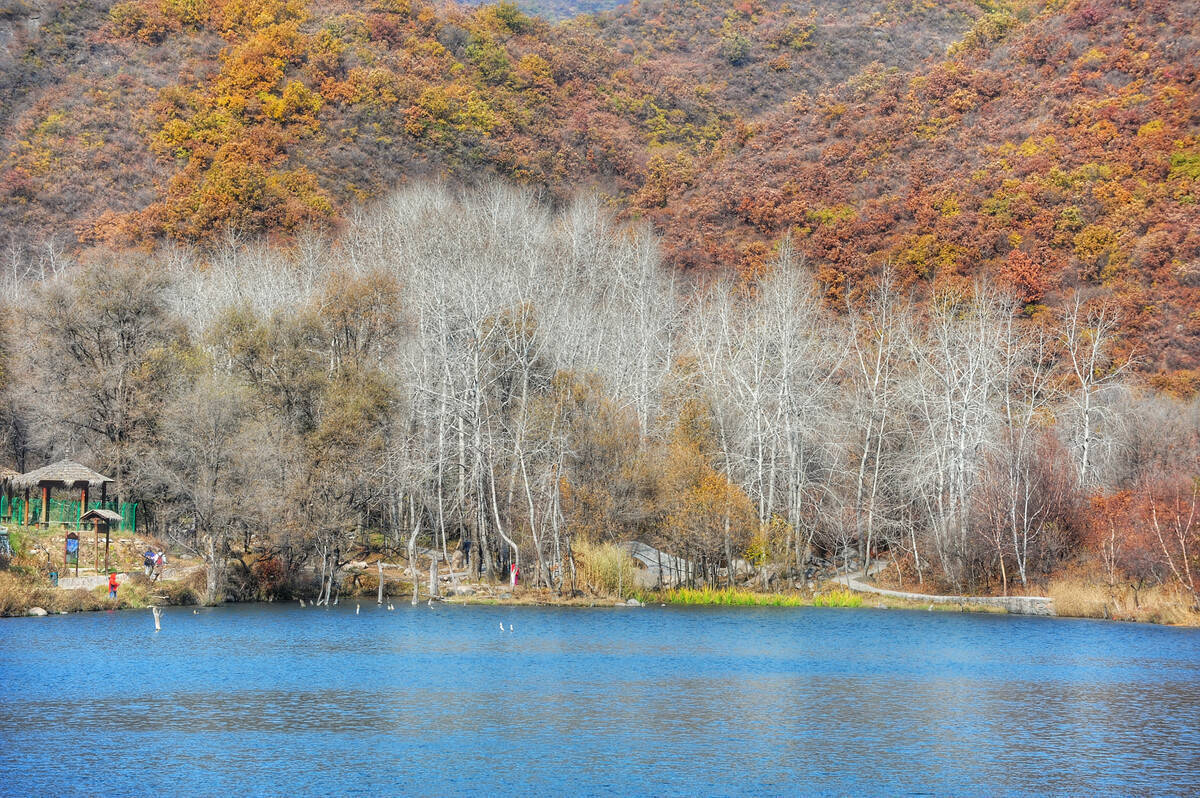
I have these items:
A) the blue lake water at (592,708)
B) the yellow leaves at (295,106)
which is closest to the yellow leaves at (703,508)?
the blue lake water at (592,708)

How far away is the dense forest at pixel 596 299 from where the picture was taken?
179 ft

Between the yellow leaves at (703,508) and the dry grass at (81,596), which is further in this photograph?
the yellow leaves at (703,508)

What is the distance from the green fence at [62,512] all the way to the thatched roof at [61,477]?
2.32 metres

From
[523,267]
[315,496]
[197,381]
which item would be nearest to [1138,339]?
[523,267]

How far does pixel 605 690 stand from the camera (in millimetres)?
31938

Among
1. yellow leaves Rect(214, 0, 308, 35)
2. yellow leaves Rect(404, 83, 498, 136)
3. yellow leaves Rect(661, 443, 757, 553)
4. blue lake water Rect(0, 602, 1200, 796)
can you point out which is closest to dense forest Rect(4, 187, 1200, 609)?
yellow leaves Rect(661, 443, 757, 553)

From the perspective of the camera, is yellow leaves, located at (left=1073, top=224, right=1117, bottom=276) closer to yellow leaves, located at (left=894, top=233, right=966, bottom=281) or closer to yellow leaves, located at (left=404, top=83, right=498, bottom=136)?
yellow leaves, located at (left=894, top=233, right=966, bottom=281)

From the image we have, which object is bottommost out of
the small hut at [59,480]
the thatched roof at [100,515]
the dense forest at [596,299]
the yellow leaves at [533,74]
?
the thatched roof at [100,515]

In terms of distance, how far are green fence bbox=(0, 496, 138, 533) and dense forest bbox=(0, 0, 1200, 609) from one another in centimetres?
A: 120

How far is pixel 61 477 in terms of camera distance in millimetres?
53594

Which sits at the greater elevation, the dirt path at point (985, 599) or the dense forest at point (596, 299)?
the dense forest at point (596, 299)

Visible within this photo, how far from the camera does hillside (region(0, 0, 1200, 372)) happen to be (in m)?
→ 81.9

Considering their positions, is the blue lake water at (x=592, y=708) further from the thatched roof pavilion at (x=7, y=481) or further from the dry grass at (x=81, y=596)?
the thatched roof pavilion at (x=7, y=481)

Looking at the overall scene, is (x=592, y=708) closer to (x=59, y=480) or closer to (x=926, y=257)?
(x=59, y=480)
